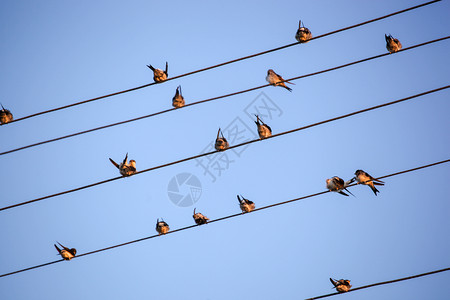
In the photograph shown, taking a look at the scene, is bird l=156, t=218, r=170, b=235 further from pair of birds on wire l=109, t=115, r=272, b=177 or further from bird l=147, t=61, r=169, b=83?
bird l=147, t=61, r=169, b=83

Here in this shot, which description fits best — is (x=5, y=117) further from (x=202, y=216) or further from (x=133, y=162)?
(x=202, y=216)

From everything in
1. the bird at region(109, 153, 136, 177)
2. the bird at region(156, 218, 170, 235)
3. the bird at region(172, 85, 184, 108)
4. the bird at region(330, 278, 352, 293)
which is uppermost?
the bird at region(172, 85, 184, 108)

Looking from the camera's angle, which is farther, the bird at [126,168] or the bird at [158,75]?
the bird at [126,168]

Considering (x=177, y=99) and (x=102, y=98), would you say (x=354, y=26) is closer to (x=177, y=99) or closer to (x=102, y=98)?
(x=177, y=99)

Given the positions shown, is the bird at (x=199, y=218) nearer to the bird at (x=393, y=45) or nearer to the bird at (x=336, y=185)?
the bird at (x=336, y=185)

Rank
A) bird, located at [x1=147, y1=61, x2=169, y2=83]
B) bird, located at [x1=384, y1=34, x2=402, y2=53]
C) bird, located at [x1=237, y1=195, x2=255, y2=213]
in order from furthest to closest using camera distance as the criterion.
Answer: bird, located at [x1=237, y1=195, x2=255, y2=213] → bird, located at [x1=384, y1=34, x2=402, y2=53] → bird, located at [x1=147, y1=61, x2=169, y2=83]

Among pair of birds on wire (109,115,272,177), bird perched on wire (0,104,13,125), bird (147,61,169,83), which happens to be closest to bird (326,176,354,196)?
pair of birds on wire (109,115,272,177)

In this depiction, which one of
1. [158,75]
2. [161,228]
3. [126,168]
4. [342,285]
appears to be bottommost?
[342,285]

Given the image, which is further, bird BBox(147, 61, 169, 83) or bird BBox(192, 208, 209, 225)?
bird BBox(192, 208, 209, 225)

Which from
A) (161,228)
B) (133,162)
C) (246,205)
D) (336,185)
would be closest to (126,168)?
(133,162)

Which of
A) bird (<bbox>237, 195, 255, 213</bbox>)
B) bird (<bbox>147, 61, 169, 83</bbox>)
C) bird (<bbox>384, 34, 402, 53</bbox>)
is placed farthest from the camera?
bird (<bbox>237, 195, 255, 213</bbox>)

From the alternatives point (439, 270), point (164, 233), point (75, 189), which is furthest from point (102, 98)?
point (439, 270)

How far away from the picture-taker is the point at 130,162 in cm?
666

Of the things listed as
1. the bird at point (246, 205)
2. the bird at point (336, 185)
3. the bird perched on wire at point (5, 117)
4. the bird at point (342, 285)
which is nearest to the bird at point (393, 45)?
the bird at point (336, 185)
